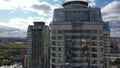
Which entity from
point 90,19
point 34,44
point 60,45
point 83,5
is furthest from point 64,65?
point 34,44

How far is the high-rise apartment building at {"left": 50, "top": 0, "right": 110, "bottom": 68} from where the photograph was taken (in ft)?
136

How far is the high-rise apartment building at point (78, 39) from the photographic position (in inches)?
1628

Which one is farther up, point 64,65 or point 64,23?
point 64,23

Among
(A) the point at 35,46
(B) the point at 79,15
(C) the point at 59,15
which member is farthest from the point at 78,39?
(A) the point at 35,46

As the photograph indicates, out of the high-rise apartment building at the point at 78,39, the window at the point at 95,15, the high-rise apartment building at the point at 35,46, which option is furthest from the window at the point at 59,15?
the high-rise apartment building at the point at 35,46

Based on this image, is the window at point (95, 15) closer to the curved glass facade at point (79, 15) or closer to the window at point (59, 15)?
the curved glass facade at point (79, 15)

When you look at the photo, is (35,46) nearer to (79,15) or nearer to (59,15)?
(59,15)

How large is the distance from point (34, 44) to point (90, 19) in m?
47.8

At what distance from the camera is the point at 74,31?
41.9m

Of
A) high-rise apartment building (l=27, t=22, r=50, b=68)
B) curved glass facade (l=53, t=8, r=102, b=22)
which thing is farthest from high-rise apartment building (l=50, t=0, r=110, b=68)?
high-rise apartment building (l=27, t=22, r=50, b=68)

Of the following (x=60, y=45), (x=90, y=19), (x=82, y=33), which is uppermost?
(x=90, y=19)

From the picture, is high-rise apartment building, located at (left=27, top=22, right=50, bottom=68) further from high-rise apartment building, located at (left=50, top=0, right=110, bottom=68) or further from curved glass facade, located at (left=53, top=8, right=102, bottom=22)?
high-rise apartment building, located at (left=50, top=0, right=110, bottom=68)

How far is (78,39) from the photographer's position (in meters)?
41.8

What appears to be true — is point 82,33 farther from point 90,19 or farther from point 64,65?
point 64,65
